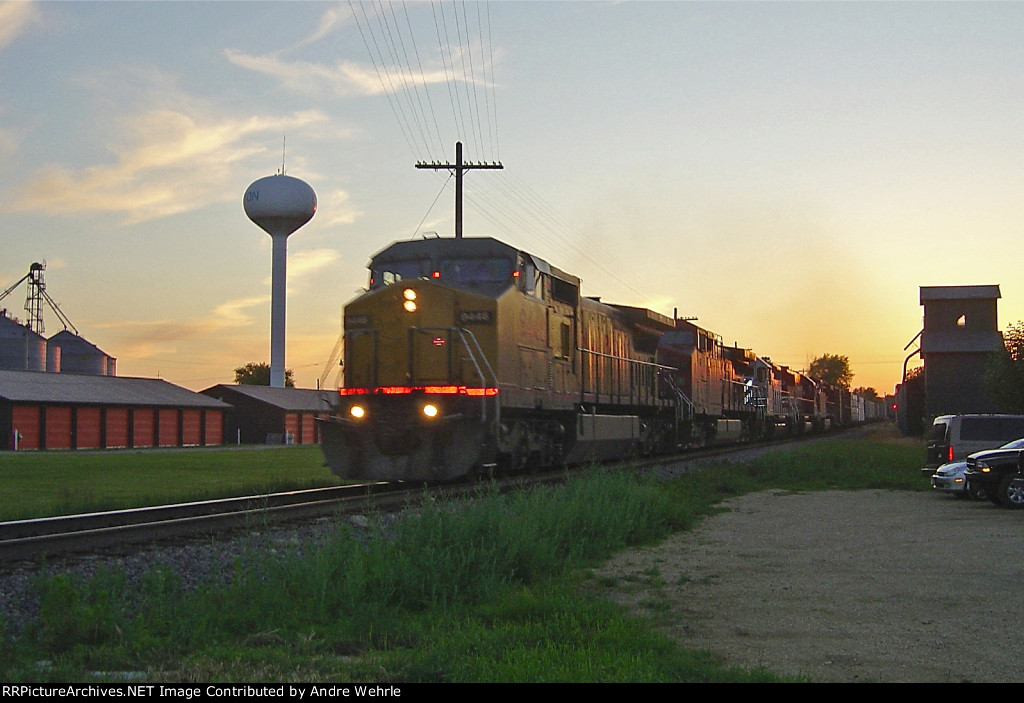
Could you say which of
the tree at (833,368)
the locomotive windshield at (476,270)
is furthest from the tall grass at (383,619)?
the tree at (833,368)

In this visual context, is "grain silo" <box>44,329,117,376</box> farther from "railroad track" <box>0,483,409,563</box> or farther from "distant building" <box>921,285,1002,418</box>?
"railroad track" <box>0,483,409,563</box>

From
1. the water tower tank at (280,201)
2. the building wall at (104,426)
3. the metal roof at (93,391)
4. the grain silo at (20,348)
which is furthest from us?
the grain silo at (20,348)

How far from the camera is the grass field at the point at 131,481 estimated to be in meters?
16.2

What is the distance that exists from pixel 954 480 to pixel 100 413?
1885 inches

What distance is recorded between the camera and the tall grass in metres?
6.09

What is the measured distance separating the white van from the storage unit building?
44117 millimetres

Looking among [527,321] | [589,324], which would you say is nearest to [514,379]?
[527,321]

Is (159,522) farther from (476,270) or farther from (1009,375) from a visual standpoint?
(1009,375)

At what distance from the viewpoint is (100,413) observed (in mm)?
55250

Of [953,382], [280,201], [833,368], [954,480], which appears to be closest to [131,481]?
[954,480]

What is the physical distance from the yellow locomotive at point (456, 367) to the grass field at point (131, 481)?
8.88 ft

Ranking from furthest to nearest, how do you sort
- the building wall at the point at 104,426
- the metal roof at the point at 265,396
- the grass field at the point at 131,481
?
the metal roof at the point at 265,396 → the building wall at the point at 104,426 → the grass field at the point at 131,481

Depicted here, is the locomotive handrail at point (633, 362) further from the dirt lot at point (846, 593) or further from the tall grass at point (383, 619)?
the tall grass at point (383, 619)
